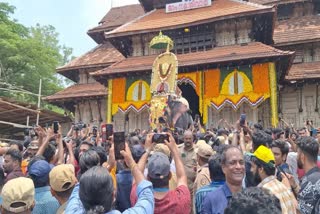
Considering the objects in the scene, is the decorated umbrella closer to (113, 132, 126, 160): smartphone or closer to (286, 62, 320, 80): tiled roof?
(286, 62, 320, 80): tiled roof

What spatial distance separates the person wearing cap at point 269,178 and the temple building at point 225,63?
37.1ft

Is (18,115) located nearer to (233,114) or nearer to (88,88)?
(88,88)

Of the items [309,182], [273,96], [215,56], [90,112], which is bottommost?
[309,182]

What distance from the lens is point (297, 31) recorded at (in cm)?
1820

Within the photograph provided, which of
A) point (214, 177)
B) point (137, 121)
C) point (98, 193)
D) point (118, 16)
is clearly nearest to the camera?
point (98, 193)

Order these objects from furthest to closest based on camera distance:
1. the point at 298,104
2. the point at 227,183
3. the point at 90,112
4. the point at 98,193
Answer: the point at 90,112
the point at 298,104
the point at 227,183
the point at 98,193

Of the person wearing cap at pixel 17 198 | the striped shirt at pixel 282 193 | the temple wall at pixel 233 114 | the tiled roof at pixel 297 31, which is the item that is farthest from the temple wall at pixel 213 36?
the person wearing cap at pixel 17 198

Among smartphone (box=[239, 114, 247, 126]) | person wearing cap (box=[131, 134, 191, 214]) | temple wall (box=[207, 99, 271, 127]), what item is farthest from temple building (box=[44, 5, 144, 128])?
person wearing cap (box=[131, 134, 191, 214])

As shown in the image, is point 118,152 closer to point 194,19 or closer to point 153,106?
point 153,106

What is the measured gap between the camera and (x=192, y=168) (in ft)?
17.5

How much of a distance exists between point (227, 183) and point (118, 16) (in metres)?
25.0

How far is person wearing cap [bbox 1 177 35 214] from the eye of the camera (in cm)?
251

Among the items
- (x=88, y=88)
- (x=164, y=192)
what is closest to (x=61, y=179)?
(x=164, y=192)

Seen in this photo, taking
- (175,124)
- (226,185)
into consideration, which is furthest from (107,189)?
(175,124)
